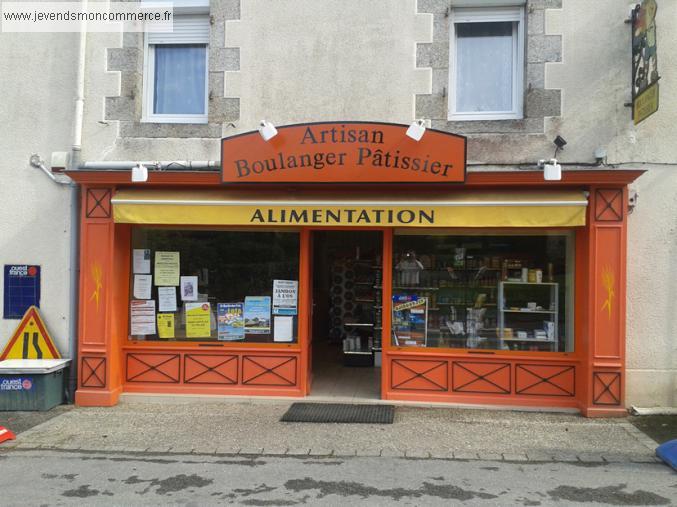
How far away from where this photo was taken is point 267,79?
23.8ft

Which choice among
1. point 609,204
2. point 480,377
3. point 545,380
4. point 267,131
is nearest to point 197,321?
point 267,131

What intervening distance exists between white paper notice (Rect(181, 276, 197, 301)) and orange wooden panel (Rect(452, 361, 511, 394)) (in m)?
3.48

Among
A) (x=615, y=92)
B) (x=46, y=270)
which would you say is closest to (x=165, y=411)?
(x=46, y=270)

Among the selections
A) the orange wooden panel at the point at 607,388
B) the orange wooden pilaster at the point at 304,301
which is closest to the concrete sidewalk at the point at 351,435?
the orange wooden panel at the point at 607,388

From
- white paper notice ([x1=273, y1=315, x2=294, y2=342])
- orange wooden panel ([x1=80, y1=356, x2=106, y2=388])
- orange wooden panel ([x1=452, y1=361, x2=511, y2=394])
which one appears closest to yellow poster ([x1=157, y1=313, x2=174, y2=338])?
orange wooden panel ([x1=80, y1=356, x2=106, y2=388])

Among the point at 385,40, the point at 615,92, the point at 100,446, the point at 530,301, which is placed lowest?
the point at 100,446

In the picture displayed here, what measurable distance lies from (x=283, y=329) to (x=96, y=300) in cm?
235

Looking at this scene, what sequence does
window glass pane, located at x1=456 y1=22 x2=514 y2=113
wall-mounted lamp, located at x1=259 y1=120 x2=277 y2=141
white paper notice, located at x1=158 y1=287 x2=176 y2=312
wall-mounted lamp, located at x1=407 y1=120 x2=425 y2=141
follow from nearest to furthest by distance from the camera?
wall-mounted lamp, located at x1=407 y1=120 x2=425 y2=141 → wall-mounted lamp, located at x1=259 y1=120 x2=277 y2=141 → window glass pane, located at x1=456 y1=22 x2=514 y2=113 → white paper notice, located at x1=158 y1=287 x2=176 y2=312

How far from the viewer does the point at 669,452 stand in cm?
518

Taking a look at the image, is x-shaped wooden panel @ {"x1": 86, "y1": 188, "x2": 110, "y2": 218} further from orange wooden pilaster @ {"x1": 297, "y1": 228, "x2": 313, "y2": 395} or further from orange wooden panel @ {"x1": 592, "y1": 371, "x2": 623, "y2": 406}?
orange wooden panel @ {"x1": 592, "y1": 371, "x2": 623, "y2": 406}

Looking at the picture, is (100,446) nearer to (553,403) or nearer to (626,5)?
(553,403)

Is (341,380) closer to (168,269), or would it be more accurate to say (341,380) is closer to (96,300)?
(168,269)

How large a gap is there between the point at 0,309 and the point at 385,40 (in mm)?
6023

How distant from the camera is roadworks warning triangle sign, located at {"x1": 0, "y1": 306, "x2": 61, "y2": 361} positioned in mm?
7191
